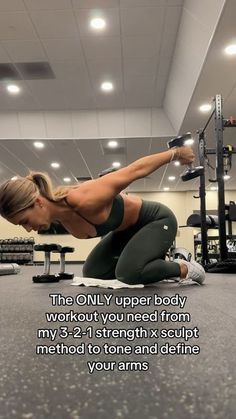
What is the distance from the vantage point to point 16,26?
3896 millimetres

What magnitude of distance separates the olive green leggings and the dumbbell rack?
810 cm

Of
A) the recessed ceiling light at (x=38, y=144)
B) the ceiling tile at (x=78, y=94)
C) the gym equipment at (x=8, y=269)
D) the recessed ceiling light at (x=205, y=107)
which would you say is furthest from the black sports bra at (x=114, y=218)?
the recessed ceiling light at (x=38, y=144)

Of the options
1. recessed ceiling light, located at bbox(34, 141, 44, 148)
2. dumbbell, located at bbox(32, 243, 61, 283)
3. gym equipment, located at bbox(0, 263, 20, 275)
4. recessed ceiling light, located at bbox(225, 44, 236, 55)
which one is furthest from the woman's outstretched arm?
recessed ceiling light, located at bbox(34, 141, 44, 148)

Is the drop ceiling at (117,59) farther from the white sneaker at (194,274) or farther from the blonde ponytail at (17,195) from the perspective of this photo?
the blonde ponytail at (17,195)

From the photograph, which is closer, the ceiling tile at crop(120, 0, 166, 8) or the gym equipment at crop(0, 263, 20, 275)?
the ceiling tile at crop(120, 0, 166, 8)

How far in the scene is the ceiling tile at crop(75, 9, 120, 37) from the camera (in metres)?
3.70

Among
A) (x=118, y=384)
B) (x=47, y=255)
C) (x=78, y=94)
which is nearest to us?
(x=118, y=384)

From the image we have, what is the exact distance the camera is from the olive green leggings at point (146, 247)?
1997 mm

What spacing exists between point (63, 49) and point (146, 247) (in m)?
3.24

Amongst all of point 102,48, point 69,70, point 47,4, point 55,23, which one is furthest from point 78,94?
point 47,4

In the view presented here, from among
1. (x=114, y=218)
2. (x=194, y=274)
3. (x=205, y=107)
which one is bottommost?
(x=194, y=274)

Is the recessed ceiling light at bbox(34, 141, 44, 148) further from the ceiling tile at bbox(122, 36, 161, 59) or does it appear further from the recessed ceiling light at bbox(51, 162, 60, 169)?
the ceiling tile at bbox(122, 36, 161, 59)

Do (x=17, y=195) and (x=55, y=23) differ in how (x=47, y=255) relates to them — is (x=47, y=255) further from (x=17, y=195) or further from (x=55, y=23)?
(x=55, y=23)

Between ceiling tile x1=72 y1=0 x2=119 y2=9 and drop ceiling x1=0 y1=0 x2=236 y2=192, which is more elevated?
ceiling tile x1=72 y1=0 x2=119 y2=9
